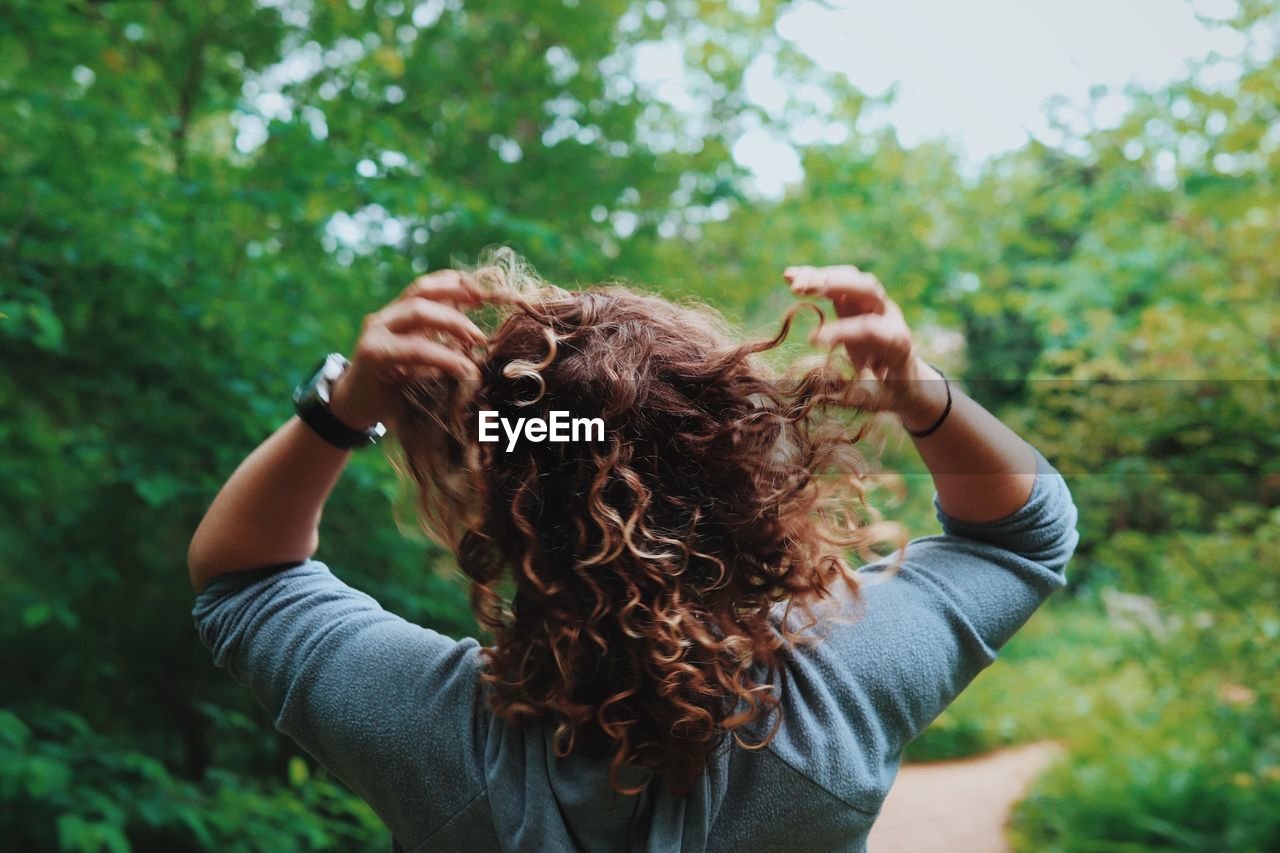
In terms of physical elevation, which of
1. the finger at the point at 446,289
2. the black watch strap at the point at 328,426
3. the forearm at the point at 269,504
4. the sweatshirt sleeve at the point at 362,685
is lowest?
the sweatshirt sleeve at the point at 362,685

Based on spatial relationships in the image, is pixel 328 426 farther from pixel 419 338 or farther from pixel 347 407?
pixel 419 338

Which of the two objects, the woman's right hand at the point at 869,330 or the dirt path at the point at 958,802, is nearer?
the woman's right hand at the point at 869,330

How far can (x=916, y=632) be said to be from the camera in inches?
34.5

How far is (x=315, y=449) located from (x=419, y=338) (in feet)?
0.64

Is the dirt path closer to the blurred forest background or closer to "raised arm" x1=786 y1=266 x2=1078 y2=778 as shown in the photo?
the blurred forest background

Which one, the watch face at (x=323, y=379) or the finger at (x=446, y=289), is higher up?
the finger at (x=446, y=289)

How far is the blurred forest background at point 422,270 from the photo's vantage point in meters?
2.44

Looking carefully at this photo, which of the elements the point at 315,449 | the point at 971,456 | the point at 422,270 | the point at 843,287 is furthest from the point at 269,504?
the point at 422,270

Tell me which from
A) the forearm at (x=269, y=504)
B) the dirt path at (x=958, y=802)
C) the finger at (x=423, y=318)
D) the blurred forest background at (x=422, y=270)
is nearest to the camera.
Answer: the finger at (x=423, y=318)

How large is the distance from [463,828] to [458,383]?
41 cm

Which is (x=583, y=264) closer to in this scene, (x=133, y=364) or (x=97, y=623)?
(x=133, y=364)

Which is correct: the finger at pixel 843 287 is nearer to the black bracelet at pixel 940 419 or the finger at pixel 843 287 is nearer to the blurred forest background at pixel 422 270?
the black bracelet at pixel 940 419

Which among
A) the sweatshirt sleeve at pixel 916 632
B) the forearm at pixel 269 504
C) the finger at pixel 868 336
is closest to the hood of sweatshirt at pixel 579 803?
the sweatshirt sleeve at pixel 916 632

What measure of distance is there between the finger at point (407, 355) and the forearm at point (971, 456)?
42cm
